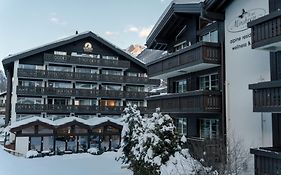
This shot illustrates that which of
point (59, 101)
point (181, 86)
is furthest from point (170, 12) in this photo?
point (59, 101)

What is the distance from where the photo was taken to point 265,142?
41.5 feet

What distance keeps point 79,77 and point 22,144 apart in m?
10.7

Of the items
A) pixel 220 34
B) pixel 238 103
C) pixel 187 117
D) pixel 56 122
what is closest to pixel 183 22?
pixel 220 34

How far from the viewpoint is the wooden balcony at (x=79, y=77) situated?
1430 inches

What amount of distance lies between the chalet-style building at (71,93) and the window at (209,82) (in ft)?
65.3

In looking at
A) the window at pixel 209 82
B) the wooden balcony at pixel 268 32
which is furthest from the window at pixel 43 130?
the wooden balcony at pixel 268 32

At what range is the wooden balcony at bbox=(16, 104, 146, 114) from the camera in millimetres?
35969

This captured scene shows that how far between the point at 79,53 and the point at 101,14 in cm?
1470

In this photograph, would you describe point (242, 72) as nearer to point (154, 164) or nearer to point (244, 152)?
point (244, 152)

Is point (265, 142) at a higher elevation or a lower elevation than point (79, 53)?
lower

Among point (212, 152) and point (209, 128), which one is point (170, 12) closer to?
point (209, 128)

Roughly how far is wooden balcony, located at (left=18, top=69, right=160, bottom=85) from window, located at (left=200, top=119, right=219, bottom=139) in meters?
24.1

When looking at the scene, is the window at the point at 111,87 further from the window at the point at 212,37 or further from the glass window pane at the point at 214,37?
the glass window pane at the point at 214,37

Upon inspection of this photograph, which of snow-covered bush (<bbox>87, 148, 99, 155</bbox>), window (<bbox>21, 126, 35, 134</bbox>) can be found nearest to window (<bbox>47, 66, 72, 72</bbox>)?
window (<bbox>21, 126, 35, 134</bbox>)
